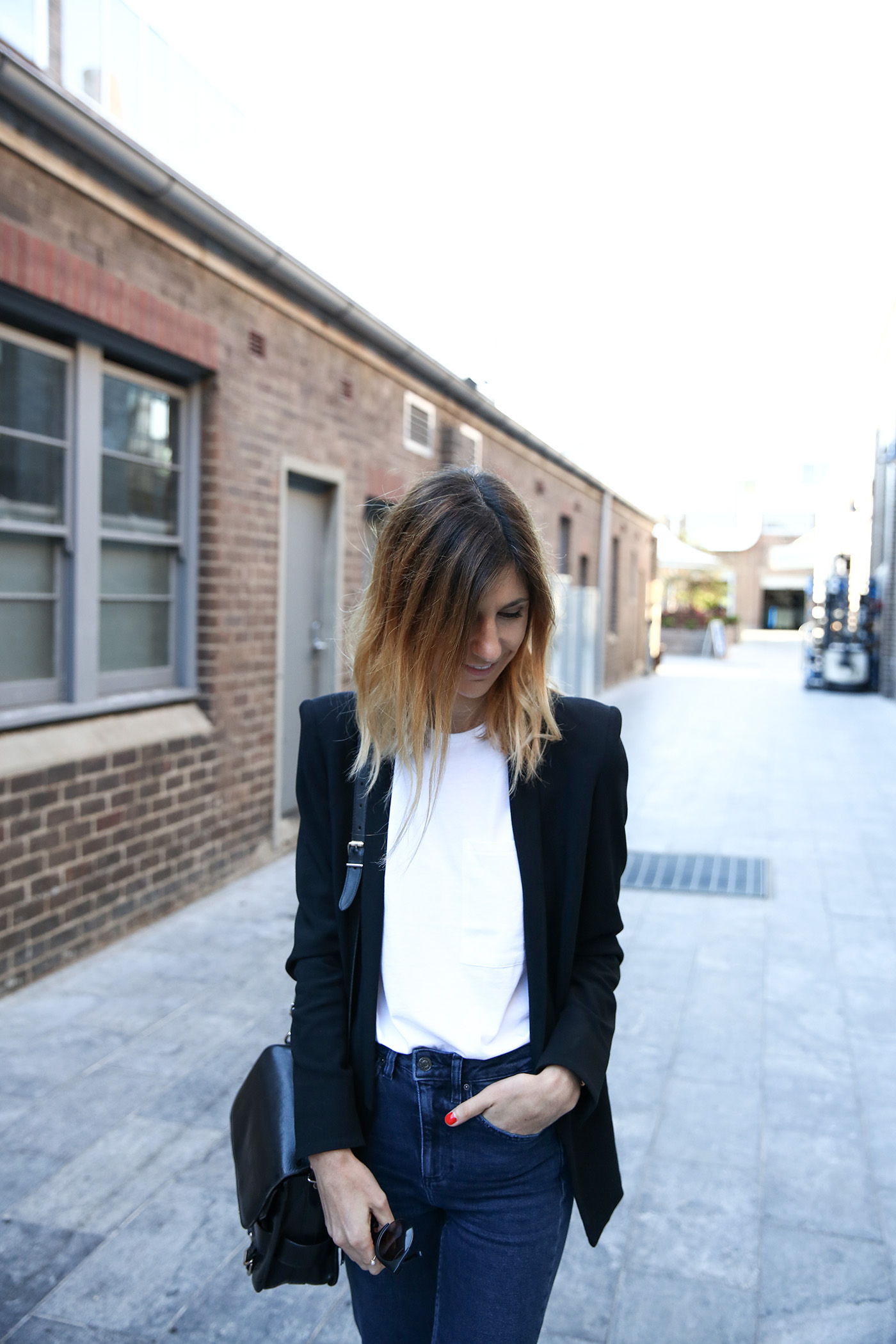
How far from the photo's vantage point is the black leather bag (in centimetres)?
149

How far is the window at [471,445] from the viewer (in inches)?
416

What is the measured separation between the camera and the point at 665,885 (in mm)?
6523

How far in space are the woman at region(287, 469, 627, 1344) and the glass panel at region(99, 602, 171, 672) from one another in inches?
160

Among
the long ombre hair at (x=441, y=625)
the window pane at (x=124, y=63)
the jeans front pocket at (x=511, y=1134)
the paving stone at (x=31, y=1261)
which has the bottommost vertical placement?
the paving stone at (x=31, y=1261)

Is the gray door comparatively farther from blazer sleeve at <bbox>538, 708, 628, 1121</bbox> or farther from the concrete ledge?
blazer sleeve at <bbox>538, 708, 628, 1121</bbox>

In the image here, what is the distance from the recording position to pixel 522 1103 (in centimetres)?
143

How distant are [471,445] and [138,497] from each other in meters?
5.96

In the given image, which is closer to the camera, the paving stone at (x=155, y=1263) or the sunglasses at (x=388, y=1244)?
the sunglasses at (x=388, y=1244)

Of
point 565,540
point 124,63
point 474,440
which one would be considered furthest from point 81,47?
point 565,540

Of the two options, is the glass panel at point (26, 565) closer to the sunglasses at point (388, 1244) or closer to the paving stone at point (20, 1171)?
the paving stone at point (20, 1171)

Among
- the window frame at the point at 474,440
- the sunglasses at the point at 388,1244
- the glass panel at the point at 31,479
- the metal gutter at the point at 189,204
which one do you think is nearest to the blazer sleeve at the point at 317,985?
the sunglasses at the point at 388,1244

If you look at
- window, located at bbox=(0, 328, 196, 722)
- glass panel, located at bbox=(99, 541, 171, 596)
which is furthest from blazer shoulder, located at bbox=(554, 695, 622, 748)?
glass panel, located at bbox=(99, 541, 171, 596)

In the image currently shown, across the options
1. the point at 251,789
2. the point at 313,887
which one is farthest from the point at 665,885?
the point at 313,887

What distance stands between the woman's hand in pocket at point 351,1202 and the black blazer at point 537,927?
31 millimetres
